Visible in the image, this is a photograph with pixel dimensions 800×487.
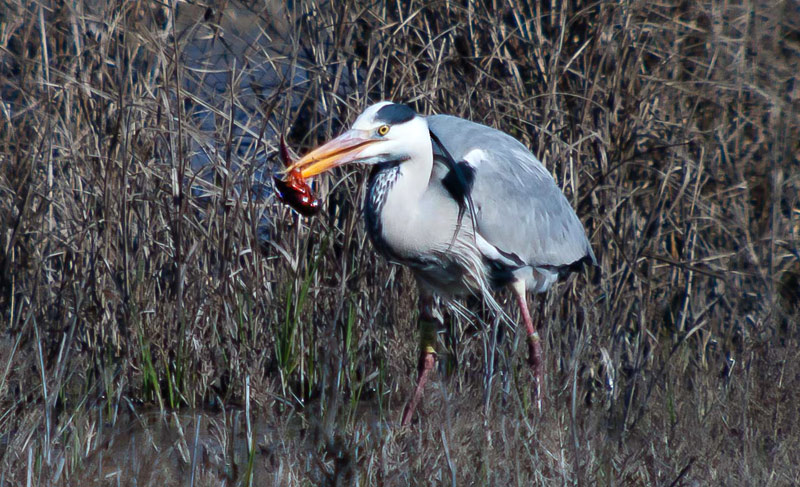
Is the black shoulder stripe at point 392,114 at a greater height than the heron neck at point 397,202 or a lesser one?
greater

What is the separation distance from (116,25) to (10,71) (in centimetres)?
79

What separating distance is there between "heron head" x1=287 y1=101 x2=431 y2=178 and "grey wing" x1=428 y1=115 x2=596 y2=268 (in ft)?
1.33

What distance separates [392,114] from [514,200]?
79cm

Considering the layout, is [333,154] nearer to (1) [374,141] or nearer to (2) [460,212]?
(1) [374,141]

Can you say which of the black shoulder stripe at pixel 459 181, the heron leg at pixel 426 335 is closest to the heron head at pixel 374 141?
the black shoulder stripe at pixel 459 181

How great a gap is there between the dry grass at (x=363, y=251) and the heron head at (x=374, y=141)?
0.46 metres

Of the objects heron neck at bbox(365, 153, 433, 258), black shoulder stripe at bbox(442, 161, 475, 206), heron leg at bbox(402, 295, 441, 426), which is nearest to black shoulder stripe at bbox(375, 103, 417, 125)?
heron neck at bbox(365, 153, 433, 258)

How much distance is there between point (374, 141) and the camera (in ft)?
11.5

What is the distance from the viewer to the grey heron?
362cm

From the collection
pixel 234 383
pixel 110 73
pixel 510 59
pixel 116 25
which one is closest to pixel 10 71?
pixel 110 73

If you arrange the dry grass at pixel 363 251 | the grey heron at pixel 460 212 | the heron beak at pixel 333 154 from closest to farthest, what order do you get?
the dry grass at pixel 363 251 < the heron beak at pixel 333 154 < the grey heron at pixel 460 212

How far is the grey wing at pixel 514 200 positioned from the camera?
3.97 m

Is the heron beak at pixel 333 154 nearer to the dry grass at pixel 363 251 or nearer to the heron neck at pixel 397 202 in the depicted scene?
the heron neck at pixel 397 202

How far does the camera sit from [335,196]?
432 cm
